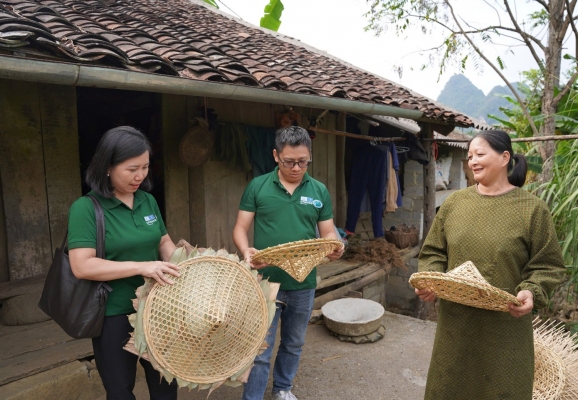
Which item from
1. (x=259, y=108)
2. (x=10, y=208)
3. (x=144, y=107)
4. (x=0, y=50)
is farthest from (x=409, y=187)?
(x=0, y=50)

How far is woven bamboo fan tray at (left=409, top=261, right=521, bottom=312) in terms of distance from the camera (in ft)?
5.63

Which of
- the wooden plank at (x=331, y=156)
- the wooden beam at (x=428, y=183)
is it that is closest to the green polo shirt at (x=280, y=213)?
the wooden plank at (x=331, y=156)

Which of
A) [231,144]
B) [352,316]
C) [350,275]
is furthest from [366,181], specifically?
[231,144]

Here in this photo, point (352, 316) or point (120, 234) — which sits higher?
point (120, 234)

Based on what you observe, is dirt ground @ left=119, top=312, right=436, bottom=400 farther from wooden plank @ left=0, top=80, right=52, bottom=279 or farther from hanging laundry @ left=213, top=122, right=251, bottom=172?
hanging laundry @ left=213, top=122, right=251, bottom=172

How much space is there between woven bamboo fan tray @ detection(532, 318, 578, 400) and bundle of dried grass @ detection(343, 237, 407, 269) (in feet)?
10.9

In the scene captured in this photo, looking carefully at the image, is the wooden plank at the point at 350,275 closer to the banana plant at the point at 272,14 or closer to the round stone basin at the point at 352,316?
the round stone basin at the point at 352,316

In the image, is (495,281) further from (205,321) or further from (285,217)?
(205,321)

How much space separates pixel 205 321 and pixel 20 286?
7.71ft

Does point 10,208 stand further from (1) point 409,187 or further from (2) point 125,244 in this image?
(1) point 409,187

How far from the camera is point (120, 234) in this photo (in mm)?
1907

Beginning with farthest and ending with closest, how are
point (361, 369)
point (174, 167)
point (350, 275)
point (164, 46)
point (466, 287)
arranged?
point (350, 275), point (174, 167), point (361, 369), point (164, 46), point (466, 287)

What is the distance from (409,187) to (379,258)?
2.66m

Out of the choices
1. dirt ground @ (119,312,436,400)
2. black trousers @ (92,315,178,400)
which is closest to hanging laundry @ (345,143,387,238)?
dirt ground @ (119,312,436,400)
